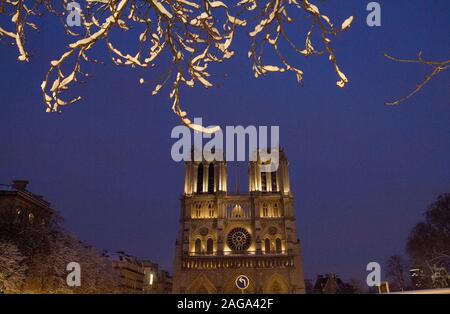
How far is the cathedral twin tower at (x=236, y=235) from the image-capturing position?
41312 mm

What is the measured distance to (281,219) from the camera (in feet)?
149

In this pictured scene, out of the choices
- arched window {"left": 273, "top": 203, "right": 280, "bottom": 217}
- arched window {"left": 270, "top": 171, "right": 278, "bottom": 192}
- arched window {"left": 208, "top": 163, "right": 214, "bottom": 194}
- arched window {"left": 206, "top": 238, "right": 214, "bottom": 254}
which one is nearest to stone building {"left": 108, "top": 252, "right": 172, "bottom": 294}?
arched window {"left": 206, "top": 238, "right": 214, "bottom": 254}

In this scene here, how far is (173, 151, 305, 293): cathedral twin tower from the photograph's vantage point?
41312mm

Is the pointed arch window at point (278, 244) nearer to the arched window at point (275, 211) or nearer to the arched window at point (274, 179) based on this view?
the arched window at point (275, 211)

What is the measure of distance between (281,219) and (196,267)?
12.4m

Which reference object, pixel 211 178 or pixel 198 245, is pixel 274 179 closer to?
pixel 211 178

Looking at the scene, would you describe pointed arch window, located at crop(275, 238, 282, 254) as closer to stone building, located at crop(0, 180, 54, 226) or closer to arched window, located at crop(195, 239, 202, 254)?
arched window, located at crop(195, 239, 202, 254)

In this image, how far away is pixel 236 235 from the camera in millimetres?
45438

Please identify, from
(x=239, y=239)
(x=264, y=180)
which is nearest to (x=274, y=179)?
(x=264, y=180)

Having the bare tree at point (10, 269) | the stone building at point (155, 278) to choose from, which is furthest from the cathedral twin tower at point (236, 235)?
the bare tree at point (10, 269)
